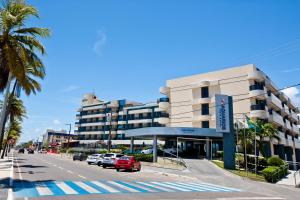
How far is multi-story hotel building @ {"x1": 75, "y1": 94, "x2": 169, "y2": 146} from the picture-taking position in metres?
78.2

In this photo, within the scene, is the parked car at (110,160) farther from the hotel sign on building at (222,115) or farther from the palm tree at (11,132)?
the palm tree at (11,132)

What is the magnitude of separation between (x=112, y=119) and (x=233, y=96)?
161 ft

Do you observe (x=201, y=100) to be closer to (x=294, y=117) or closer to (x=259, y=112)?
(x=259, y=112)

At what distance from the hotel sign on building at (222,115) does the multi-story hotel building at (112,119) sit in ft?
131

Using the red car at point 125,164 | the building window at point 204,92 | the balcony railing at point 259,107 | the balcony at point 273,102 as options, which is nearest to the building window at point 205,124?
the building window at point 204,92

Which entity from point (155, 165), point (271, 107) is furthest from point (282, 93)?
point (155, 165)

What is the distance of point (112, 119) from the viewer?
293 feet

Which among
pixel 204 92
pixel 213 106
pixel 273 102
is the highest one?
pixel 204 92

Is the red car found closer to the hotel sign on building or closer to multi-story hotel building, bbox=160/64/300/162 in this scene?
the hotel sign on building

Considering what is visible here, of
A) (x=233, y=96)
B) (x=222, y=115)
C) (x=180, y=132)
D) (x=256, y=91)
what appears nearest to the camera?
(x=222, y=115)

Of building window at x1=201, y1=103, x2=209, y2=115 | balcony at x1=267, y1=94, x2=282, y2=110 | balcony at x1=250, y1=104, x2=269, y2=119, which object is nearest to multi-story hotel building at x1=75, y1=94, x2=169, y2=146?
building window at x1=201, y1=103, x2=209, y2=115

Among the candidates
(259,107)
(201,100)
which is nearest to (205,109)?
(201,100)

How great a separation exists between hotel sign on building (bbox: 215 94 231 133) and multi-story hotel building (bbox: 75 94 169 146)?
39.9 metres

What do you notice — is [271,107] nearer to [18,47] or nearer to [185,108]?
[185,108]
